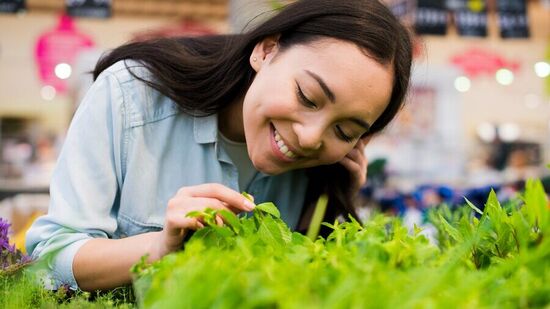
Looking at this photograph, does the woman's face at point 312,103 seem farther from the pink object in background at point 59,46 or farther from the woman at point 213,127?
the pink object in background at point 59,46

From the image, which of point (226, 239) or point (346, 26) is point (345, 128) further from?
point (226, 239)

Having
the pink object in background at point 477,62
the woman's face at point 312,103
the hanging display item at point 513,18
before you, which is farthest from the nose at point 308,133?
the pink object in background at point 477,62

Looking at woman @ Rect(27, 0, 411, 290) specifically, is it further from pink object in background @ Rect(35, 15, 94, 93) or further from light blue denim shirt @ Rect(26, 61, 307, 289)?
pink object in background @ Rect(35, 15, 94, 93)

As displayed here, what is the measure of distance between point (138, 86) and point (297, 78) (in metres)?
0.34

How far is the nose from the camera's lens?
958 mm

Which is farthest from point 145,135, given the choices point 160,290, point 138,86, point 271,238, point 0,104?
point 0,104

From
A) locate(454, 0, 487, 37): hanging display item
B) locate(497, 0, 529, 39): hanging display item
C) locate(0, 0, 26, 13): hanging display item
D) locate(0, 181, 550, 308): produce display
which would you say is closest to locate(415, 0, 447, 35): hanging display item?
locate(454, 0, 487, 37): hanging display item

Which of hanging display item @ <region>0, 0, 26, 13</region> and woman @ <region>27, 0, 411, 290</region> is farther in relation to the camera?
hanging display item @ <region>0, 0, 26, 13</region>

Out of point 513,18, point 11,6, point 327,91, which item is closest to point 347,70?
point 327,91

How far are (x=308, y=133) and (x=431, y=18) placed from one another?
411 centimetres

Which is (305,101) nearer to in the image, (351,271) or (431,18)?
(351,271)

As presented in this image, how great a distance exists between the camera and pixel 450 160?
5.23m

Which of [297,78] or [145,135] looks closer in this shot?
[297,78]

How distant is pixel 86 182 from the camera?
1035mm
